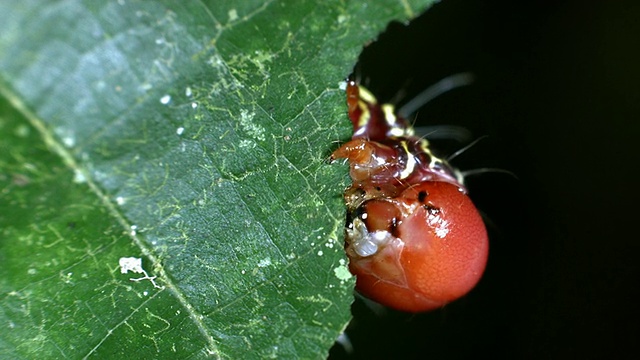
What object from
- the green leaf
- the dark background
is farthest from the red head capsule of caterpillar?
the dark background

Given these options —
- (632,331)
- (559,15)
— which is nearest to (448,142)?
(559,15)

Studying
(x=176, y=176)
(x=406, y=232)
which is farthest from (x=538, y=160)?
(x=176, y=176)

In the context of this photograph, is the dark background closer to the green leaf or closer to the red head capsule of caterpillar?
A: the red head capsule of caterpillar

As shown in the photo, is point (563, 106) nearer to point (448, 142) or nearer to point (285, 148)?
point (448, 142)

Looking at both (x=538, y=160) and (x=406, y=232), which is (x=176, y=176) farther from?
(x=538, y=160)

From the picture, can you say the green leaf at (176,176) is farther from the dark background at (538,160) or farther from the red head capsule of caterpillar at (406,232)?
the dark background at (538,160)

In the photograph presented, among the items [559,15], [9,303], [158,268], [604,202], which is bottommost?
[604,202]
